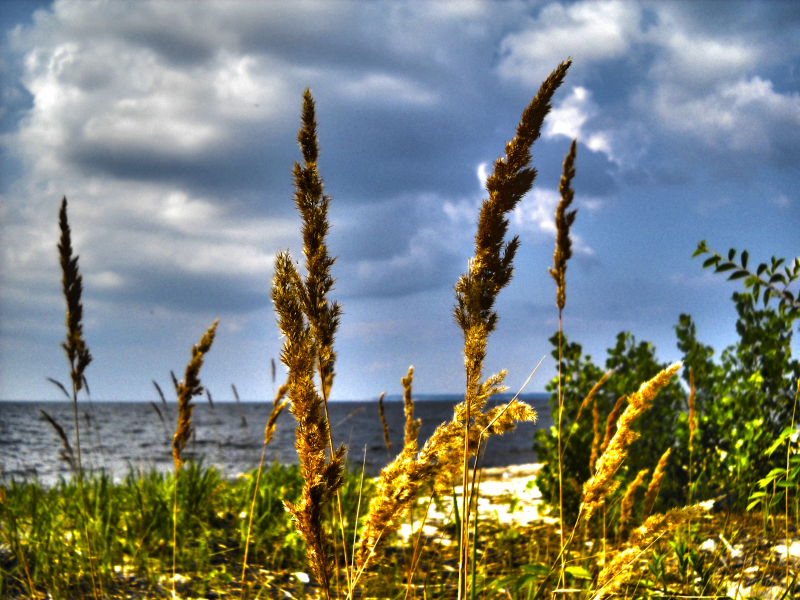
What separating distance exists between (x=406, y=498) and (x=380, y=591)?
99.7 inches

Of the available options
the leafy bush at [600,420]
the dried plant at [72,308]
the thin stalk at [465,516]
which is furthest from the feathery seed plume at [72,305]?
the leafy bush at [600,420]

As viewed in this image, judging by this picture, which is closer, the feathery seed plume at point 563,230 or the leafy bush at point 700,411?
the feathery seed plume at point 563,230

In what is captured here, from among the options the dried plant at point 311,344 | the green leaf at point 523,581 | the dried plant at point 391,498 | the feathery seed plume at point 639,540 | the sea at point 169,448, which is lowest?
the sea at point 169,448

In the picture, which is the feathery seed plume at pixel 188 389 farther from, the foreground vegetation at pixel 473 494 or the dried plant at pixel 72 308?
the dried plant at pixel 72 308

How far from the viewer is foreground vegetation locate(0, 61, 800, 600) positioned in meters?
1.62

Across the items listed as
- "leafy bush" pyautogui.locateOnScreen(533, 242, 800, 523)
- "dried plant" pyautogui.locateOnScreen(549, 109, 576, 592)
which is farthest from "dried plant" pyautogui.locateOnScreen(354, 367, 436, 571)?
"leafy bush" pyautogui.locateOnScreen(533, 242, 800, 523)

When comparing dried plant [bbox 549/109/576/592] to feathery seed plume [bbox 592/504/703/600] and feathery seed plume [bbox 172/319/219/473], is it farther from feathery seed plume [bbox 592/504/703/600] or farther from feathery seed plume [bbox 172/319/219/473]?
feathery seed plume [bbox 172/319/219/473]

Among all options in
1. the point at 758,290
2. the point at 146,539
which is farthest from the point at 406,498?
the point at 146,539

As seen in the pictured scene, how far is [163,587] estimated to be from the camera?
12.4 feet

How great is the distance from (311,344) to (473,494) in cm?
87

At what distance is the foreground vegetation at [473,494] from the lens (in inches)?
63.8

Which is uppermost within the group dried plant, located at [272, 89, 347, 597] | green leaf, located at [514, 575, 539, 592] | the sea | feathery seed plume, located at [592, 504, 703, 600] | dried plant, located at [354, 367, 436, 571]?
dried plant, located at [272, 89, 347, 597]

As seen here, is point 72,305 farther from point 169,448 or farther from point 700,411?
point 169,448

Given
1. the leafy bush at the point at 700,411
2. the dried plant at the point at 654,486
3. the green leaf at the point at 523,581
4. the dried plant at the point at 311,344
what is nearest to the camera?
the dried plant at the point at 311,344
